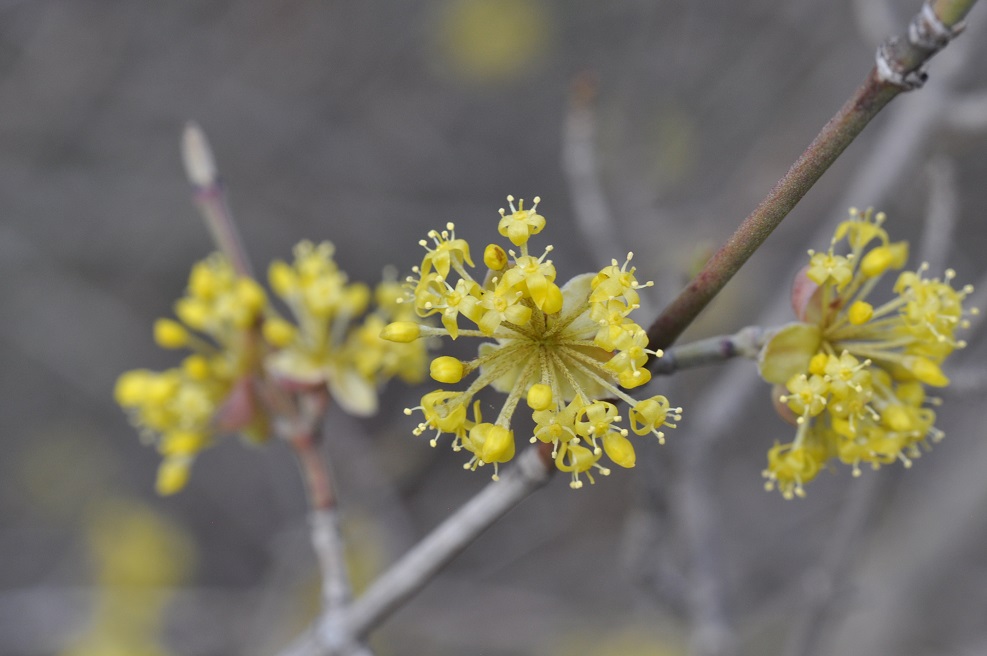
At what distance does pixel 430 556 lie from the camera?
179 cm

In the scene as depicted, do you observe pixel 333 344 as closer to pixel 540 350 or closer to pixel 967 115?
pixel 540 350

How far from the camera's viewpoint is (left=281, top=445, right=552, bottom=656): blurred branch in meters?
1.58

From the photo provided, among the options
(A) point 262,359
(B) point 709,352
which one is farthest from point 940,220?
(A) point 262,359

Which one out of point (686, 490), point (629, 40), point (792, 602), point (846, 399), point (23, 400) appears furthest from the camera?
point (23, 400)

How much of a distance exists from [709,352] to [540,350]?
28 cm

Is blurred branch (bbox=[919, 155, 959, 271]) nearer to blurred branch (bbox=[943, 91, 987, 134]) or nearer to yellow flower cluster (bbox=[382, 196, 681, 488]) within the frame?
blurred branch (bbox=[943, 91, 987, 134])

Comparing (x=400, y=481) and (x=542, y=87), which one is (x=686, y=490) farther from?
(x=542, y=87)

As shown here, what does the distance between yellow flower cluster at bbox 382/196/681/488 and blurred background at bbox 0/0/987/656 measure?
2.58 m

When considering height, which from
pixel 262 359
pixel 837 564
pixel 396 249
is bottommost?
pixel 837 564

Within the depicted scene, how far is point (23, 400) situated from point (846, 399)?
631cm

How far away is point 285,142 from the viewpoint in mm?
6098

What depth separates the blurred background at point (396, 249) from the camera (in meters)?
4.70

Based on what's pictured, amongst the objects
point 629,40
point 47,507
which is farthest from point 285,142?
point 47,507

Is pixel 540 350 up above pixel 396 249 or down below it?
below
